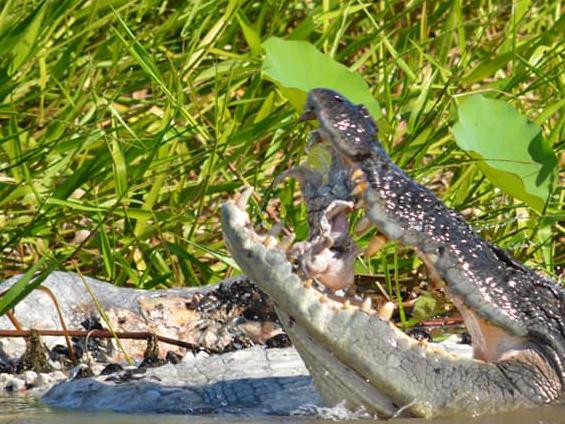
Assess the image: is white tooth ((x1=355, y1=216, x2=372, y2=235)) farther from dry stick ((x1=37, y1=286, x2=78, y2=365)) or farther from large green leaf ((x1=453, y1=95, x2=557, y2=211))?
dry stick ((x1=37, y1=286, x2=78, y2=365))

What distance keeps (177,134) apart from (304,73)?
0.39 m

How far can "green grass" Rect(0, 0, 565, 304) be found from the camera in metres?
3.92

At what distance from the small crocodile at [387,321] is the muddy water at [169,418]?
0.02 m

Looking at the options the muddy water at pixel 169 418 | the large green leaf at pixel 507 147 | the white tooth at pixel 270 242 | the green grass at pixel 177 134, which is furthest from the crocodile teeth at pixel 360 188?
the green grass at pixel 177 134

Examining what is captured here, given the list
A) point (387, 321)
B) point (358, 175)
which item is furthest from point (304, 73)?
point (387, 321)

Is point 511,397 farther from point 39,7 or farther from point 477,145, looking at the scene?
point 39,7

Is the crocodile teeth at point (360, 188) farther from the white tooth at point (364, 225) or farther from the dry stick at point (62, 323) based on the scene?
the dry stick at point (62, 323)

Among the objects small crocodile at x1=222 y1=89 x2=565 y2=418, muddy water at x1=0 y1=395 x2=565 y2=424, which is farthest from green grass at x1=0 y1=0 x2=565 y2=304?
small crocodile at x1=222 y1=89 x2=565 y2=418

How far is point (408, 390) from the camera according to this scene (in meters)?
2.64

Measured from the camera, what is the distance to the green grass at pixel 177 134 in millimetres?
3922

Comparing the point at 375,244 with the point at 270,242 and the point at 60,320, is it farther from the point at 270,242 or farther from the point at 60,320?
the point at 60,320

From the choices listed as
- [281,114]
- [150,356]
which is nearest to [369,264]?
[281,114]

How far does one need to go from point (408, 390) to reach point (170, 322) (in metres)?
1.32

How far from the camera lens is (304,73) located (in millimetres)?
3619
